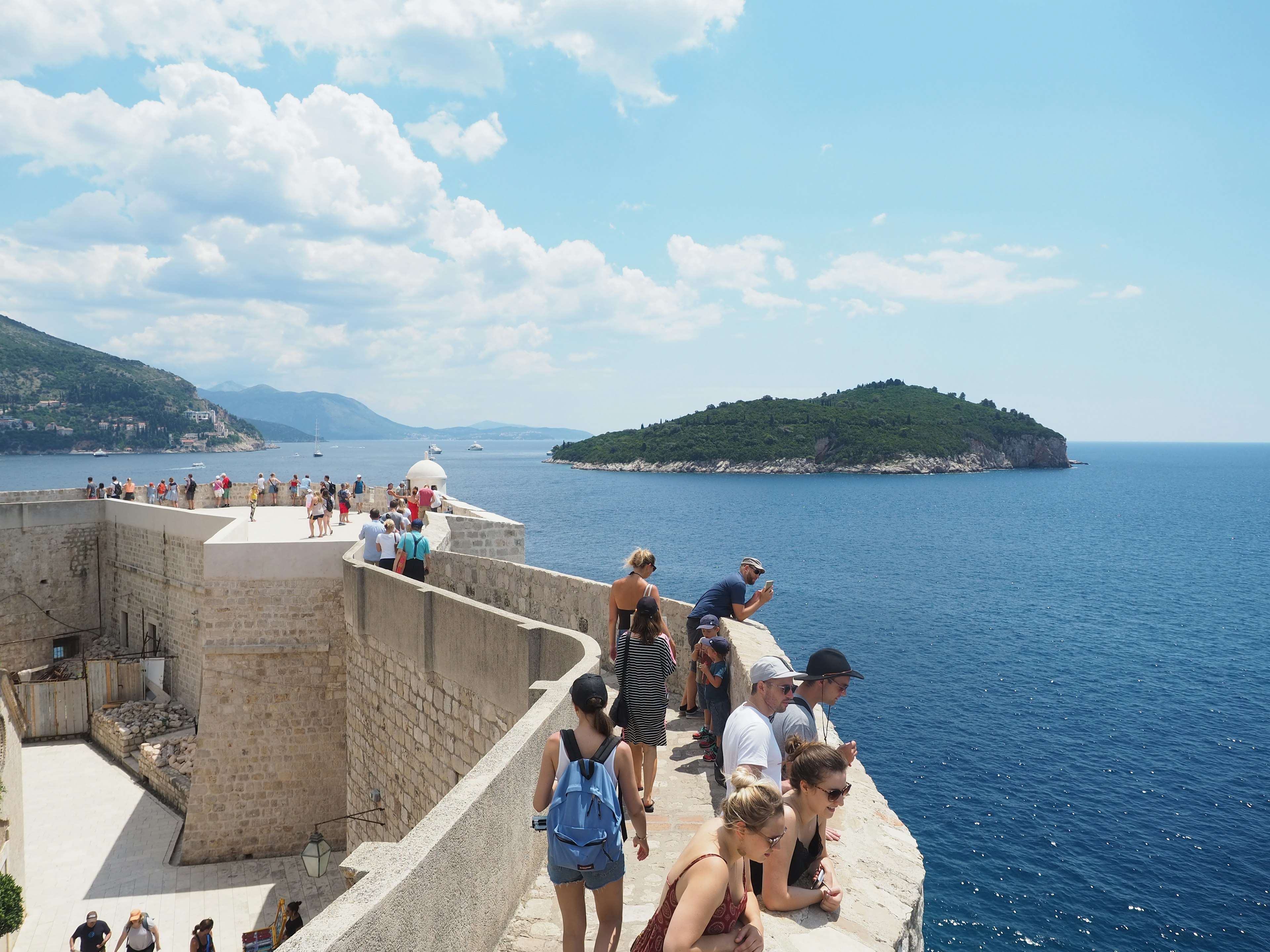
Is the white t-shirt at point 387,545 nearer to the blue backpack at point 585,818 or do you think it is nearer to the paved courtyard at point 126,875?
the paved courtyard at point 126,875

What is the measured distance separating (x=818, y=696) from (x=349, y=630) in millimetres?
8998

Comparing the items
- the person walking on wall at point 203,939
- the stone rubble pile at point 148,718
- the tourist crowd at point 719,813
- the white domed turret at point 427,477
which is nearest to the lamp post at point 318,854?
the person walking on wall at point 203,939

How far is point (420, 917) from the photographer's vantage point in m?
3.03

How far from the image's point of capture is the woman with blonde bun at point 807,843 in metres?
3.36

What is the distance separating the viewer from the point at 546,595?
10102 mm

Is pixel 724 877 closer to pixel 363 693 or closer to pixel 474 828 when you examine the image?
pixel 474 828

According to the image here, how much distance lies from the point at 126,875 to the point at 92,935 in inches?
162

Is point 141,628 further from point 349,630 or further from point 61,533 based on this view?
point 349,630

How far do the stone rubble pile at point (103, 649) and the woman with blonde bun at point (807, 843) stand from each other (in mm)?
26456

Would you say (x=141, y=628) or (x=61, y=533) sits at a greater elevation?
(x=61, y=533)

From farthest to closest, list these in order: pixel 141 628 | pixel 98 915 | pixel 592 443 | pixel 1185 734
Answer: pixel 592 443 < pixel 1185 734 < pixel 141 628 < pixel 98 915

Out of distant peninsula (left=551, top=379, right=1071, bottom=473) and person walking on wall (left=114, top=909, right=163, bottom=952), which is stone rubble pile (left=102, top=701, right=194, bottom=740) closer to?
person walking on wall (left=114, top=909, right=163, bottom=952)

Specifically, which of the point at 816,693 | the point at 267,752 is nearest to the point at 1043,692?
the point at 267,752

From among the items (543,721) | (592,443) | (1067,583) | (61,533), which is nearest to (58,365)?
(592,443)
